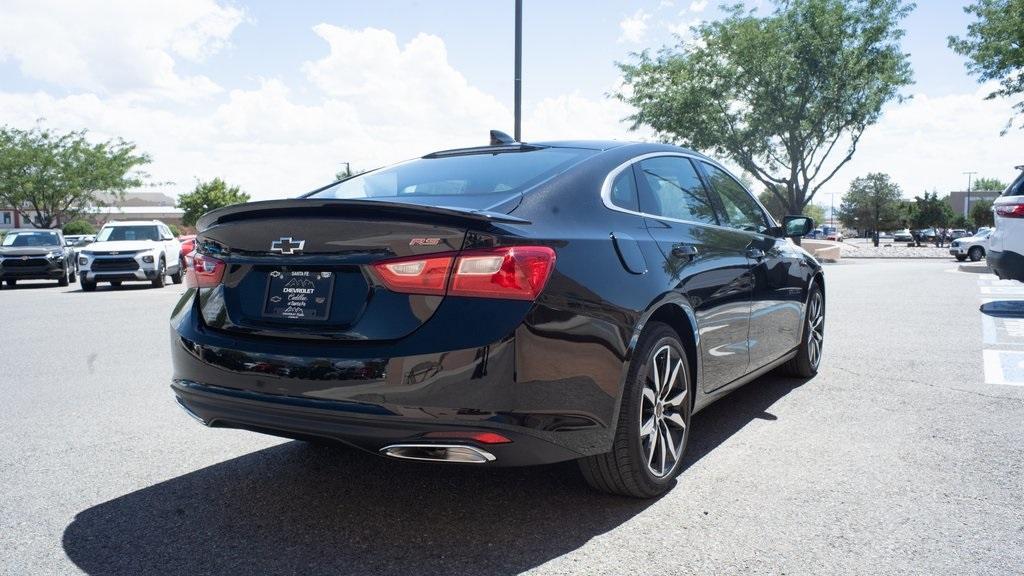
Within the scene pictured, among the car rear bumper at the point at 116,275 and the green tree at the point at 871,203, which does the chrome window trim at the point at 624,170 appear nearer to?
the car rear bumper at the point at 116,275

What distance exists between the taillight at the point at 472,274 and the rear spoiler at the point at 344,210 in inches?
5.8

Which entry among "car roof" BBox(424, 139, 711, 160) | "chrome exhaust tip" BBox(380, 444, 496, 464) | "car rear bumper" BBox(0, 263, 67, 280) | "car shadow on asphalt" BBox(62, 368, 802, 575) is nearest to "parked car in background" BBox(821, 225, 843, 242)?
"car rear bumper" BBox(0, 263, 67, 280)

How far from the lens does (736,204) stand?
523 centimetres

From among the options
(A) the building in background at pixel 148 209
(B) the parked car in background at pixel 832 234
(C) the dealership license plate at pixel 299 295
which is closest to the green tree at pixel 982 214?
(B) the parked car in background at pixel 832 234

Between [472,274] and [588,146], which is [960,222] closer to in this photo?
[588,146]

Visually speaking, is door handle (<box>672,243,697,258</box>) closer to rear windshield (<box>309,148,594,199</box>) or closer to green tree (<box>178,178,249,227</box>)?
rear windshield (<box>309,148,594,199</box>)

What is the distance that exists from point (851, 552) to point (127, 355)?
692cm

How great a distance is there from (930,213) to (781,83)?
242ft

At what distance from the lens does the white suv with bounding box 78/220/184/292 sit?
1844 centimetres

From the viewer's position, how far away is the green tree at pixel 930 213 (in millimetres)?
97188

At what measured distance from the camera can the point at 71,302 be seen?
15.2 metres

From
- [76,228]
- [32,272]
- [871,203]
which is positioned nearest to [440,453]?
[32,272]

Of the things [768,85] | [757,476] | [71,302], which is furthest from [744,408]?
[768,85]

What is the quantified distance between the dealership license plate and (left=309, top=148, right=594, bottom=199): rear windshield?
71 cm
